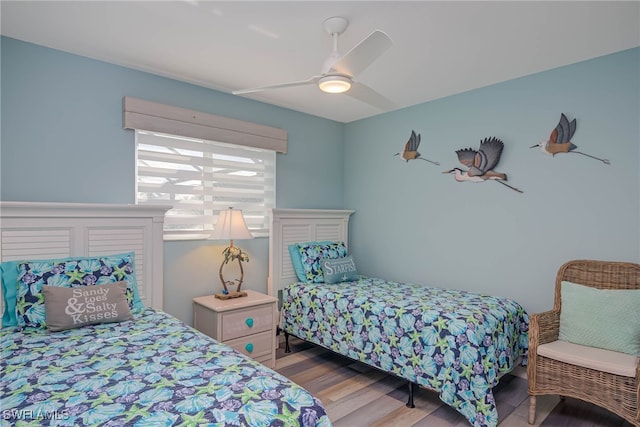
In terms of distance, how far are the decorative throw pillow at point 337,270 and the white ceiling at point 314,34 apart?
5.69ft

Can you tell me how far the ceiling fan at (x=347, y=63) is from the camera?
5.94 feet

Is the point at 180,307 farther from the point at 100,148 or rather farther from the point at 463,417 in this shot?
the point at 463,417

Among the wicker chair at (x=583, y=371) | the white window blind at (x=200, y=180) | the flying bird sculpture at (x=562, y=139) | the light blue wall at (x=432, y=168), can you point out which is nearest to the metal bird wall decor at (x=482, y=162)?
the light blue wall at (x=432, y=168)

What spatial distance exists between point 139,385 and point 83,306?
96cm

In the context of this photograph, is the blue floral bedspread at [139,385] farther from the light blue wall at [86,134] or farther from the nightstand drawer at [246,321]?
the light blue wall at [86,134]

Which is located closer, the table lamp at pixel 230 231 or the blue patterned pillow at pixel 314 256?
the table lamp at pixel 230 231

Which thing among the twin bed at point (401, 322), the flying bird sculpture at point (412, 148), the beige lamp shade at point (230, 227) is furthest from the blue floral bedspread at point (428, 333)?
the flying bird sculpture at point (412, 148)

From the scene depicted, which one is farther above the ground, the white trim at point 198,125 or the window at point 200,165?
the white trim at point 198,125

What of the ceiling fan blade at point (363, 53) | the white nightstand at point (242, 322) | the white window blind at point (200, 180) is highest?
the ceiling fan blade at point (363, 53)

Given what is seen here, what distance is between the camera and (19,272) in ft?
7.13

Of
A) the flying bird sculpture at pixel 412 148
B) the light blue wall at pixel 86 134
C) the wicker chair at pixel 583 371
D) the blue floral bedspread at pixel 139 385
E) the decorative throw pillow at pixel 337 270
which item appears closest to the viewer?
the blue floral bedspread at pixel 139 385

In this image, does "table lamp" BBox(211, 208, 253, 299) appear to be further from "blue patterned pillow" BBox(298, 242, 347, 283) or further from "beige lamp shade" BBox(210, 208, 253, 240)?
"blue patterned pillow" BBox(298, 242, 347, 283)

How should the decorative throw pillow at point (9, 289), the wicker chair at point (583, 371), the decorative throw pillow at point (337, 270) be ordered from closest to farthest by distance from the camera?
the wicker chair at point (583, 371)
the decorative throw pillow at point (9, 289)
the decorative throw pillow at point (337, 270)

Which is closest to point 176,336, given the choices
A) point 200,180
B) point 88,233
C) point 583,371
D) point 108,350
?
point 108,350
